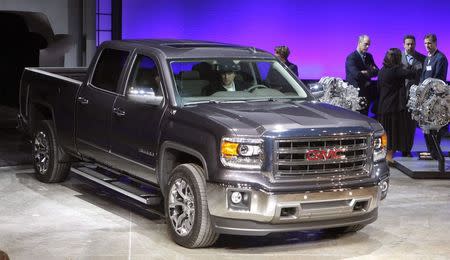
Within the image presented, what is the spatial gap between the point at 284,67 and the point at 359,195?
1.93 metres

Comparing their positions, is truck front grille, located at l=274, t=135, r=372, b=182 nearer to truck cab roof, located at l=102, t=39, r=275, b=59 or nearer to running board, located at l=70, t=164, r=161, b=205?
running board, located at l=70, t=164, r=161, b=205

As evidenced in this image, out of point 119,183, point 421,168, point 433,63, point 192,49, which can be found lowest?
point 421,168

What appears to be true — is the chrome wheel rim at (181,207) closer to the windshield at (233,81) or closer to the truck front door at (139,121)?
the truck front door at (139,121)

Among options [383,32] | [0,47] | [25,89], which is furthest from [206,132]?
[0,47]

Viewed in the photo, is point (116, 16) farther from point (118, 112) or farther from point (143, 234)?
point (143, 234)

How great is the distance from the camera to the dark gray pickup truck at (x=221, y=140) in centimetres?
733

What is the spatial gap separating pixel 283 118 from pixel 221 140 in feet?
2.00

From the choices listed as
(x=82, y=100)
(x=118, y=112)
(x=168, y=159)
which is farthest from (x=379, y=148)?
(x=82, y=100)

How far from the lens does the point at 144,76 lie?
8.70 meters

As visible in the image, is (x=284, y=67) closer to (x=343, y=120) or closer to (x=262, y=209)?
(x=343, y=120)

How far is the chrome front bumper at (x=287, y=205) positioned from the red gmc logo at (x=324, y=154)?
0.93 ft

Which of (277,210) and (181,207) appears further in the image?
(181,207)

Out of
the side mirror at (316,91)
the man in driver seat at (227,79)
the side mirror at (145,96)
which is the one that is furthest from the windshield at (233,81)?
the side mirror at (145,96)

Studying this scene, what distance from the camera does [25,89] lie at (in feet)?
35.8
